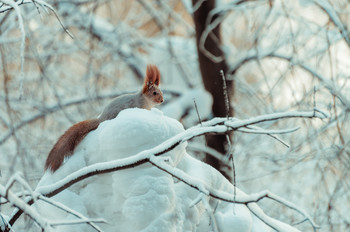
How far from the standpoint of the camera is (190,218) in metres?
1.93

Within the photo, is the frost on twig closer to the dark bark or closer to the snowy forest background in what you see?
the snowy forest background

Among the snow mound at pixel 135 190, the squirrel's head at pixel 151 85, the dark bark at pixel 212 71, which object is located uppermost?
the snow mound at pixel 135 190

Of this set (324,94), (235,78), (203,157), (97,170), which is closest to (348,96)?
(324,94)

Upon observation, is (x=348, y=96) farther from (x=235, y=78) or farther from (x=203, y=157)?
(x=203, y=157)

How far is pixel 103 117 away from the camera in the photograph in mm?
2383

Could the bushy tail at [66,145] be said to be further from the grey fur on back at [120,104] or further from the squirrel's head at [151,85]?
the squirrel's head at [151,85]

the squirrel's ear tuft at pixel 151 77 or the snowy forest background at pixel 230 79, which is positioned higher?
the squirrel's ear tuft at pixel 151 77

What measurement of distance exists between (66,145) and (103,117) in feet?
1.14

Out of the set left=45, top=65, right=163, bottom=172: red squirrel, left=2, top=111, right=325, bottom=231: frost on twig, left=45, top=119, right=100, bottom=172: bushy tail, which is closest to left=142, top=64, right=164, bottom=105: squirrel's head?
left=45, top=65, right=163, bottom=172: red squirrel

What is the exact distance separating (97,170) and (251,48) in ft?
11.8

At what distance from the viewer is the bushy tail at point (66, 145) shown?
2043 mm

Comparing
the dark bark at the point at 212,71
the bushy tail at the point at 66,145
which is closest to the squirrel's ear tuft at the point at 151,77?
the bushy tail at the point at 66,145

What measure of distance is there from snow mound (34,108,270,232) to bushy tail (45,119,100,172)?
3 centimetres

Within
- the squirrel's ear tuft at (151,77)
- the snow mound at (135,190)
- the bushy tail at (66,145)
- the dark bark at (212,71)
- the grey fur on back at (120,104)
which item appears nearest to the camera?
the snow mound at (135,190)
